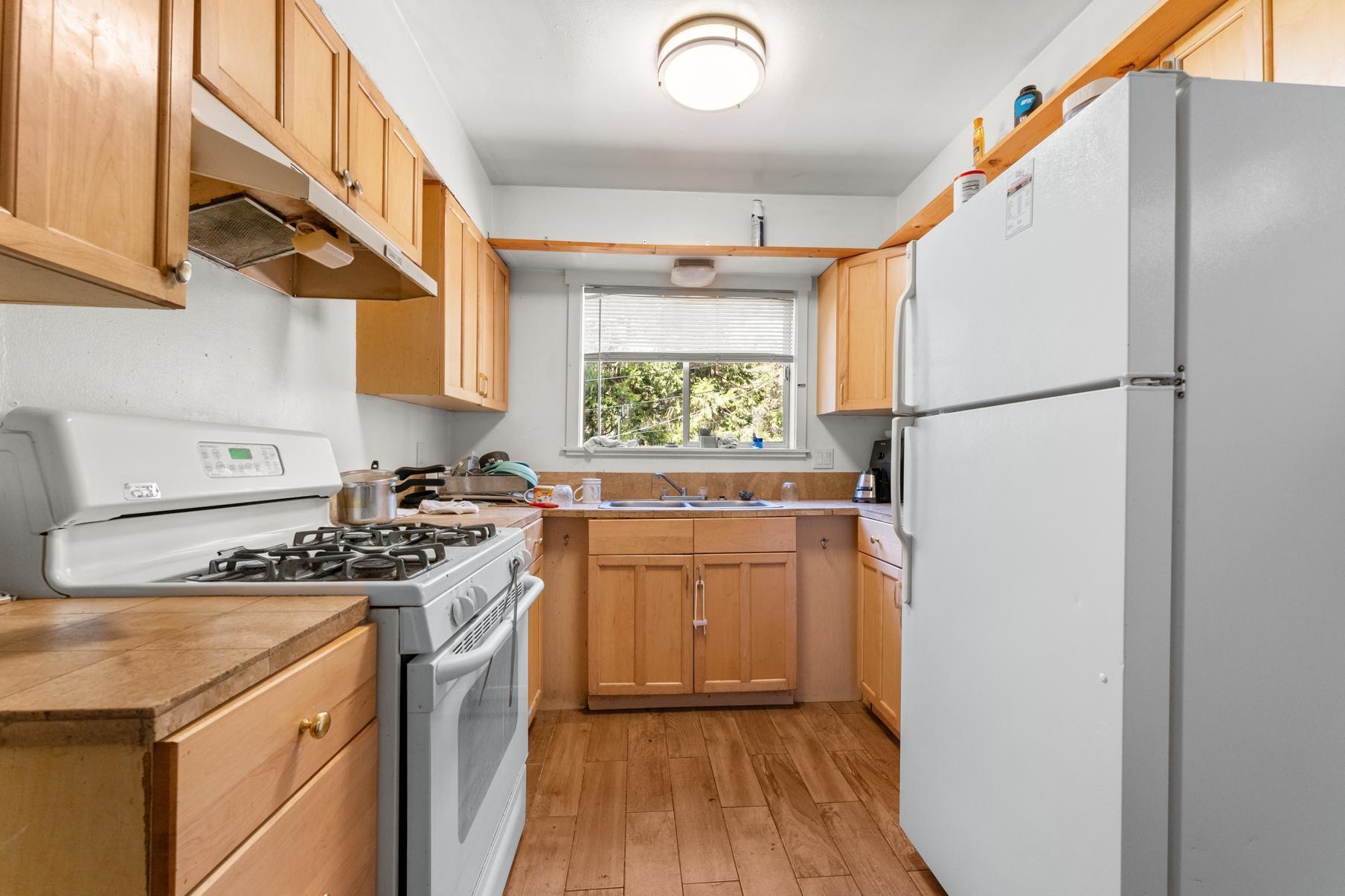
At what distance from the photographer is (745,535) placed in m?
2.66

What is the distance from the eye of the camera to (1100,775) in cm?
95

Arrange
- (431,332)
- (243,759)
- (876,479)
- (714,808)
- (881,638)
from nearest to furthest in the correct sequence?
(243,759)
(714,808)
(431,332)
(881,638)
(876,479)

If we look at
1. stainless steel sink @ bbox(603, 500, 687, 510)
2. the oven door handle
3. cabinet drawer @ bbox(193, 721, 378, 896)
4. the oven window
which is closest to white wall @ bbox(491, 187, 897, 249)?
stainless steel sink @ bbox(603, 500, 687, 510)

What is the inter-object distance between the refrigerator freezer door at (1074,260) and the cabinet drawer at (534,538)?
1.46 metres

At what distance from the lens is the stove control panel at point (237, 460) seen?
1201mm

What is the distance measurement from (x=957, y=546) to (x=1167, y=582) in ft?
1.57

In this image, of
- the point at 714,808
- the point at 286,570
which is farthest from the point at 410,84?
the point at 714,808

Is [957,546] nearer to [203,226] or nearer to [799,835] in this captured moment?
[799,835]

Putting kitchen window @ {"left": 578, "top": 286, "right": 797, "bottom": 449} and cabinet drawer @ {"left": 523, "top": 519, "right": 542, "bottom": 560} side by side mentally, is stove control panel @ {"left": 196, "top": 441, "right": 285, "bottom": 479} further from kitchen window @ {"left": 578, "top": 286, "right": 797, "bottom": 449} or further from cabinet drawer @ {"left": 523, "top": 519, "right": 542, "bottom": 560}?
kitchen window @ {"left": 578, "top": 286, "right": 797, "bottom": 449}

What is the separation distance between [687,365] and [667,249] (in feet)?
2.24

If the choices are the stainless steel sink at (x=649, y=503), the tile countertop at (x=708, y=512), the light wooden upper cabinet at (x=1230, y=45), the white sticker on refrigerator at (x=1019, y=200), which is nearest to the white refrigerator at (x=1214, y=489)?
the white sticker on refrigerator at (x=1019, y=200)

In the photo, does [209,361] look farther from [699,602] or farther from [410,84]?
[699,602]

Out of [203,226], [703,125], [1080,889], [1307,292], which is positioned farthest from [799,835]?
[703,125]

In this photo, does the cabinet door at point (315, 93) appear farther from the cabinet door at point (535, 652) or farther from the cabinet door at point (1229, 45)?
the cabinet door at point (1229, 45)
